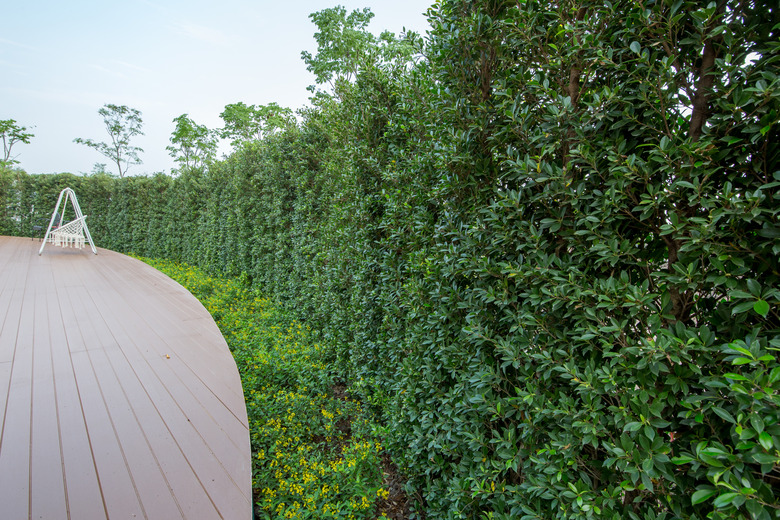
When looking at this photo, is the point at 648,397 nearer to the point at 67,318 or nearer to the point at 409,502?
the point at 409,502

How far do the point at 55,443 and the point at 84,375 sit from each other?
94cm

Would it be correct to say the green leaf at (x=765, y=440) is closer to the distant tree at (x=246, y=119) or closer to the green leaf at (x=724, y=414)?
the green leaf at (x=724, y=414)

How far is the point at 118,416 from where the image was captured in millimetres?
2234

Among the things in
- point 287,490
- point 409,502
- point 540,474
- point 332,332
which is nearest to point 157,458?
point 287,490

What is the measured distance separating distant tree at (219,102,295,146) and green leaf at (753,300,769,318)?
25165 millimetres

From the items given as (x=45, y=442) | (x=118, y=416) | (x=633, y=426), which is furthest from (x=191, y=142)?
(x=633, y=426)

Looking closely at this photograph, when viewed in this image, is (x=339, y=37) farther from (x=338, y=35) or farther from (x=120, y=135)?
(x=120, y=135)

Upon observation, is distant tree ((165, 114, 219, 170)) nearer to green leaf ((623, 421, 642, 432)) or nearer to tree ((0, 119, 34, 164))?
tree ((0, 119, 34, 164))

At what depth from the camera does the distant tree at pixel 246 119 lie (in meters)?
23.6

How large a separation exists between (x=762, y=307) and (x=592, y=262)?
520 millimetres

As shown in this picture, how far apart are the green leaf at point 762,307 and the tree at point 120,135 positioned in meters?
41.0

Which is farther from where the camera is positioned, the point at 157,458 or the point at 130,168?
the point at 130,168

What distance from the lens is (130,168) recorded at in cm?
3375

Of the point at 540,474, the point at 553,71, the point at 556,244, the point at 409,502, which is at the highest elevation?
the point at 553,71
